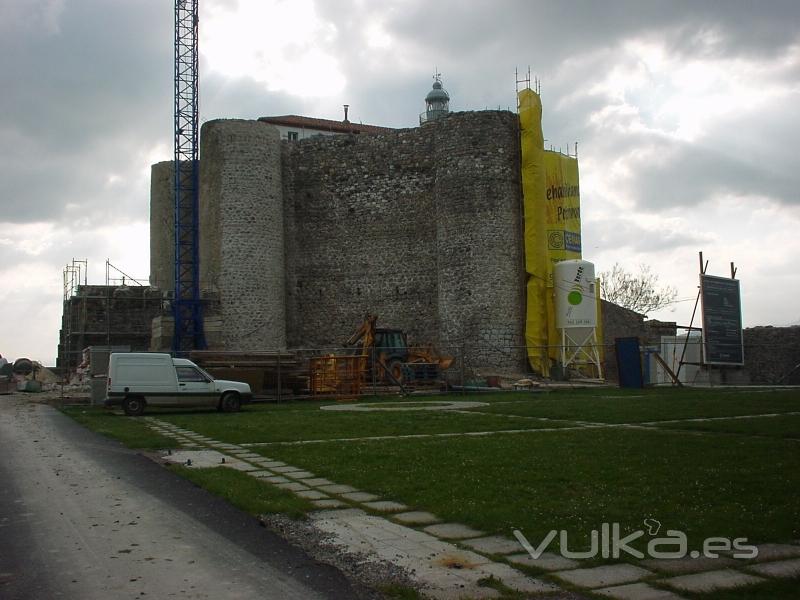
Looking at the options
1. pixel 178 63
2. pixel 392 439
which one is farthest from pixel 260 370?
pixel 178 63

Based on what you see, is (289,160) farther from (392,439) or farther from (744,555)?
(744,555)

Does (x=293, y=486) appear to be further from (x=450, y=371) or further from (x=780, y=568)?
(x=450, y=371)

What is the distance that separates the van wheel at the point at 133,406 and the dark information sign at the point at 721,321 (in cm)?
2112

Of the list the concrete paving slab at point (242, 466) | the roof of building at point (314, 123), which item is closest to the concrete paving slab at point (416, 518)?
the concrete paving slab at point (242, 466)

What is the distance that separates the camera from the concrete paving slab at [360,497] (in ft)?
25.4

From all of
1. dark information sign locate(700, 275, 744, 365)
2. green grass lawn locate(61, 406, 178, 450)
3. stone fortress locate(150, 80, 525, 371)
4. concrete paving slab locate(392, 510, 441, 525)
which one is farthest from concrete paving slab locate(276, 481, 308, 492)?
stone fortress locate(150, 80, 525, 371)

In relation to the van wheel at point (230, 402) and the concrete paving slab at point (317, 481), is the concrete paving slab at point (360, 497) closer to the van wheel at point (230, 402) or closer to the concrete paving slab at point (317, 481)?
the concrete paving slab at point (317, 481)

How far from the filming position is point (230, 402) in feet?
69.0

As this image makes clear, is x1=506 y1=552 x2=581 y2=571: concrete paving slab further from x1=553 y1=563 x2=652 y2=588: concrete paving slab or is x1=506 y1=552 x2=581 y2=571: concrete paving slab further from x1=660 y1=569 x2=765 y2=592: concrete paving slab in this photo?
x1=660 y1=569 x2=765 y2=592: concrete paving slab

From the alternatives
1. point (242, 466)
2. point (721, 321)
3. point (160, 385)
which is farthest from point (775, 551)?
point (721, 321)

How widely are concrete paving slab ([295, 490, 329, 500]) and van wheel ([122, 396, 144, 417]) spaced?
42.1 feet

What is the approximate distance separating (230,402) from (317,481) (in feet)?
41.6

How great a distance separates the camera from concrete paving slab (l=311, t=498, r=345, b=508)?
748 centimetres

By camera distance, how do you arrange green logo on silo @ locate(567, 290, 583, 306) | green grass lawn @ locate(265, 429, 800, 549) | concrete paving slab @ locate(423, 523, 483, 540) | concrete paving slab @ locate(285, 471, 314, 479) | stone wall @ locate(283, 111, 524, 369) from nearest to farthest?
concrete paving slab @ locate(423, 523, 483, 540), green grass lawn @ locate(265, 429, 800, 549), concrete paving slab @ locate(285, 471, 314, 479), green logo on silo @ locate(567, 290, 583, 306), stone wall @ locate(283, 111, 524, 369)
